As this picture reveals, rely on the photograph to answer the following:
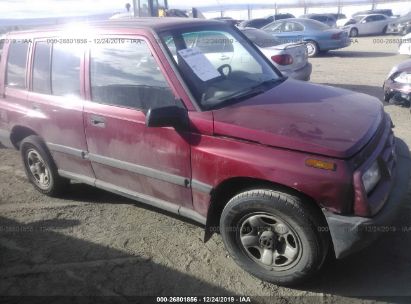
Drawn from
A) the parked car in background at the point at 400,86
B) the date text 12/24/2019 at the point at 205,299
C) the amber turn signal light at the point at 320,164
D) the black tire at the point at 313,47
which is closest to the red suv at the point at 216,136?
the amber turn signal light at the point at 320,164

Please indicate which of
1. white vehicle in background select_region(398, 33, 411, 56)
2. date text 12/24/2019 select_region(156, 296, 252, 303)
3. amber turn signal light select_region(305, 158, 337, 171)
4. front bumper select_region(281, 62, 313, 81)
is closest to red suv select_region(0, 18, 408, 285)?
amber turn signal light select_region(305, 158, 337, 171)

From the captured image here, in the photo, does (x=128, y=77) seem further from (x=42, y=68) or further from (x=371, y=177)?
(x=371, y=177)

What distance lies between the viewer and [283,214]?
2.71m

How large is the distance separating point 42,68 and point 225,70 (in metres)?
1.89

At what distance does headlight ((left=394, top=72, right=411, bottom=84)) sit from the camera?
647cm

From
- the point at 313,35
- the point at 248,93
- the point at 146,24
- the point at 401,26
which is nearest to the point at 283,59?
the point at 248,93

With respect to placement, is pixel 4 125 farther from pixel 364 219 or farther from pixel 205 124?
pixel 364 219

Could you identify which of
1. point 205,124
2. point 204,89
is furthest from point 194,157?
point 204,89

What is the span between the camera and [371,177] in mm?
2693

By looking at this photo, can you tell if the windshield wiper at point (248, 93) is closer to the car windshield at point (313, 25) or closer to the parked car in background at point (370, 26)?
the car windshield at point (313, 25)

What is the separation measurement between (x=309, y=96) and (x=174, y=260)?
1.79 m

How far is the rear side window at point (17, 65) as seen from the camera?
4.21m

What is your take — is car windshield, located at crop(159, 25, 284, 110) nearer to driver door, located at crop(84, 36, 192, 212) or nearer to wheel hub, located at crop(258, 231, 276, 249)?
driver door, located at crop(84, 36, 192, 212)

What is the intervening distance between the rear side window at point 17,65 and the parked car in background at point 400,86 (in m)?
5.56
